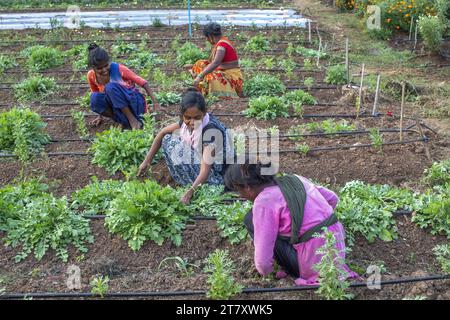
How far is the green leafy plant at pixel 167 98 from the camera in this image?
6926 millimetres

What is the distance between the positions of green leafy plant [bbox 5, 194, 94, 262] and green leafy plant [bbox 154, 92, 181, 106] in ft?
9.29

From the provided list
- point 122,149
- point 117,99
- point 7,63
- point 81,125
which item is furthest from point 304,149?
point 7,63

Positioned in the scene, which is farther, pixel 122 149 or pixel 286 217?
pixel 122 149

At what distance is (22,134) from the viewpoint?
5578 mm

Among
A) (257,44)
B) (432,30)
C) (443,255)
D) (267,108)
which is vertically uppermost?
(432,30)

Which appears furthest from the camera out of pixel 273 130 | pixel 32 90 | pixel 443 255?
pixel 32 90

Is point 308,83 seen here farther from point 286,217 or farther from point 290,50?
point 286,217

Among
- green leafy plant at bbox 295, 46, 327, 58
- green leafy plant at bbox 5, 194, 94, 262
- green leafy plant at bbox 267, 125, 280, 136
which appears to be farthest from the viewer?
green leafy plant at bbox 295, 46, 327, 58

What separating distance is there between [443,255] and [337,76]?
4167 mm

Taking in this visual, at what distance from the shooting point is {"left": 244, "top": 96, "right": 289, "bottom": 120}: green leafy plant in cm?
656

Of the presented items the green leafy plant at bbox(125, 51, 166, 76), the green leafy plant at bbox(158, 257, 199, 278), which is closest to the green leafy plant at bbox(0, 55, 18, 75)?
the green leafy plant at bbox(125, 51, 166, 76)

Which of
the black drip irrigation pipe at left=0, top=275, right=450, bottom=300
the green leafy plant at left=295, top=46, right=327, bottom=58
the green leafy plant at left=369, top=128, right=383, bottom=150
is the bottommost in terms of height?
the black drip irrigation pipe at left=0, top=275, right=450, bottom=300

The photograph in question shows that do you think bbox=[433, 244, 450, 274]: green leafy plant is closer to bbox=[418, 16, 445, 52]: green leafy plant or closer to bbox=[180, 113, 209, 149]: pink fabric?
bbox=[180, 113, 209, 149]: pink fabric
